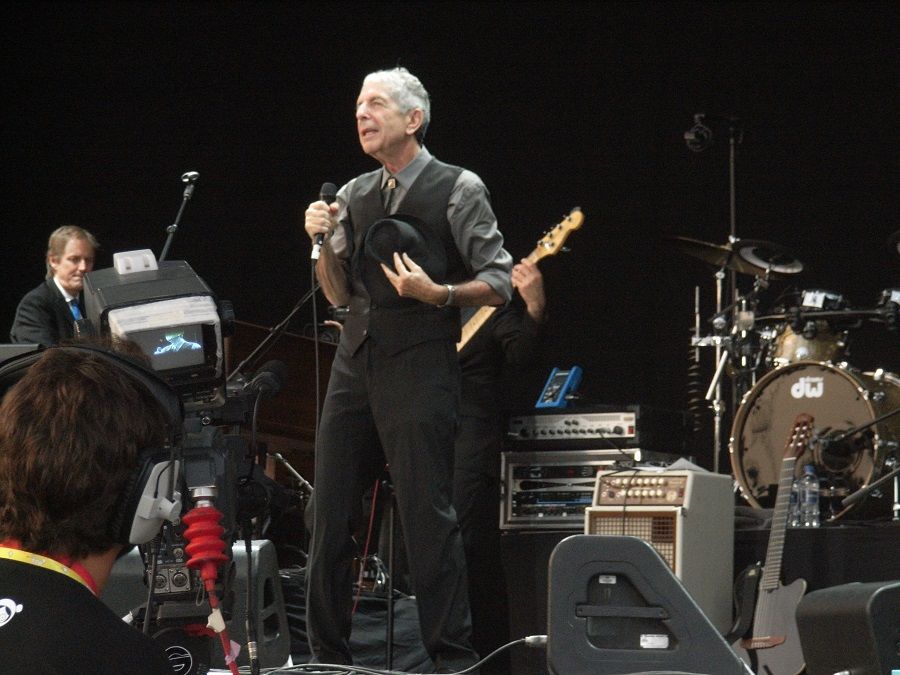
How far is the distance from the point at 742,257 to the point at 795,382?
609 millimetres

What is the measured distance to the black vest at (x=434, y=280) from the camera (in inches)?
131

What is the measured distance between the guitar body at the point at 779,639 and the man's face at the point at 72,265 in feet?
10.3

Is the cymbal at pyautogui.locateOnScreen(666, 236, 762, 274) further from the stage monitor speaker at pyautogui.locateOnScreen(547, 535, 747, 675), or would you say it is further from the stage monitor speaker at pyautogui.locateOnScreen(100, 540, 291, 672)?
the stage monitor speaker at pyautogui.locateOnScreen(547, 535, 747, 675)

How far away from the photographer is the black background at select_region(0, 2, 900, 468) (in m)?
6.09

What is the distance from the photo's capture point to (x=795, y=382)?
5602 millimetres

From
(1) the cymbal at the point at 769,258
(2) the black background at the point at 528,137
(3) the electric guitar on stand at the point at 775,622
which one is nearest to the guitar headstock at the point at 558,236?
(1) the cymbal at the point at 769,258

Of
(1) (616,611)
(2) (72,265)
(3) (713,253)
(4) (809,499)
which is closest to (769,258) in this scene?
(3) (713,253)

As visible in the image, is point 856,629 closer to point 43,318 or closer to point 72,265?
point 43,318

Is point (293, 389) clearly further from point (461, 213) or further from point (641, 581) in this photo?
point (641, 581)

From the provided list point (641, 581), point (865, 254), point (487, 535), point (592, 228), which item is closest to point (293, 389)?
point (487, 535)

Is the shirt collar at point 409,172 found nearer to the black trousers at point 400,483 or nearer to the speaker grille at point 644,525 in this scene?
the black trousers at point 400,483

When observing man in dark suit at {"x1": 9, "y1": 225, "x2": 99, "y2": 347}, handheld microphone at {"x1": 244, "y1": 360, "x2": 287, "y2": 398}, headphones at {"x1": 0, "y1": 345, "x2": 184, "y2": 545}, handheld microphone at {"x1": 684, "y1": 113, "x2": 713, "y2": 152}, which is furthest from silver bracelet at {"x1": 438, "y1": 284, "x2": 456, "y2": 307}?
handheld microphone at {"x1": 684, "y1": 113, "x2": 713, "y2": 152}

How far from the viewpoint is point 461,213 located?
3414mm

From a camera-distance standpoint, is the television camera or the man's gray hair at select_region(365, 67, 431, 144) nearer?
the television camera
